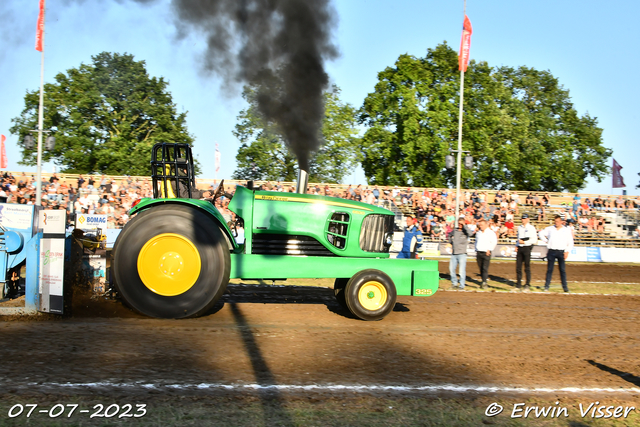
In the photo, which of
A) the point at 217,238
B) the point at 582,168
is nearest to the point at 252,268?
the point at 217,238

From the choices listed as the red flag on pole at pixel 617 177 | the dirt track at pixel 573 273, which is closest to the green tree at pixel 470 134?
the red flag on pole at pixel 617 177

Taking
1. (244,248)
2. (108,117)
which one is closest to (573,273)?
(244,248)

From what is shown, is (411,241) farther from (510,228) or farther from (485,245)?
(510,228)

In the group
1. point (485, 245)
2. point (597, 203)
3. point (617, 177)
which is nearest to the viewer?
point (485, 245)

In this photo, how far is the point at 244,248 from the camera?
7117 mm

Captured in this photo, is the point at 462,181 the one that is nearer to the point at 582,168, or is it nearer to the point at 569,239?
the point at 582,168

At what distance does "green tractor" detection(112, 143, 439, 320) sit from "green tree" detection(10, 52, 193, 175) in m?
28.4

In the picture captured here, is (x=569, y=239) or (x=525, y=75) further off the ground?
(x=525, y=75)

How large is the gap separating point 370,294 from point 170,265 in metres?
2.64

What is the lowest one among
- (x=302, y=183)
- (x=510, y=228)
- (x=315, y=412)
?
(x=315, y=412)

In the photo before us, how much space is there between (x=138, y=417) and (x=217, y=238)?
317 cm

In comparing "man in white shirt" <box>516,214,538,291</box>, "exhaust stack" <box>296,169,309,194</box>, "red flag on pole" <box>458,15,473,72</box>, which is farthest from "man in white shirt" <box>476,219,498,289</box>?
"red flag on pole" <box>458,15,473,72</box>

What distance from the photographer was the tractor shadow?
8.46 m

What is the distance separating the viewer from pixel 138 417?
371 cm
